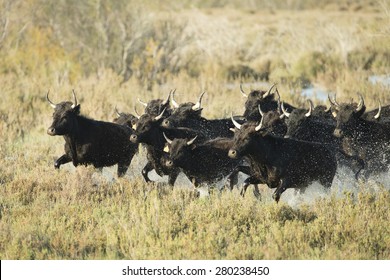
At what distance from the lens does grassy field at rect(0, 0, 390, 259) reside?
8.86m

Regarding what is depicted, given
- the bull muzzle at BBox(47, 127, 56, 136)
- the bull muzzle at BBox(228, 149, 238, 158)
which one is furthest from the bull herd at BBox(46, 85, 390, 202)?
the bull muzzle at BBox(228, 149, 238, 158)

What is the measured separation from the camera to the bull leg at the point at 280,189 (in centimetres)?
1050

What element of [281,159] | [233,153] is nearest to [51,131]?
[233,153]

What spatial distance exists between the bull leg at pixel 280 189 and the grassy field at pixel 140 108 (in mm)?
105

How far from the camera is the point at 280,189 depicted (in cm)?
1062

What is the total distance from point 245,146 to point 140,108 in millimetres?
8317

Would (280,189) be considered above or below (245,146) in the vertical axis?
below

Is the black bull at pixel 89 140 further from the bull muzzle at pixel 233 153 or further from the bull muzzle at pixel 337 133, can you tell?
the bull muzzle at pixel 337 133

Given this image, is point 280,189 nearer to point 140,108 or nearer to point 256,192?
point 256,192

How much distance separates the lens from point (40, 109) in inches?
738

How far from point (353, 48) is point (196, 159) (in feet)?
51.3
